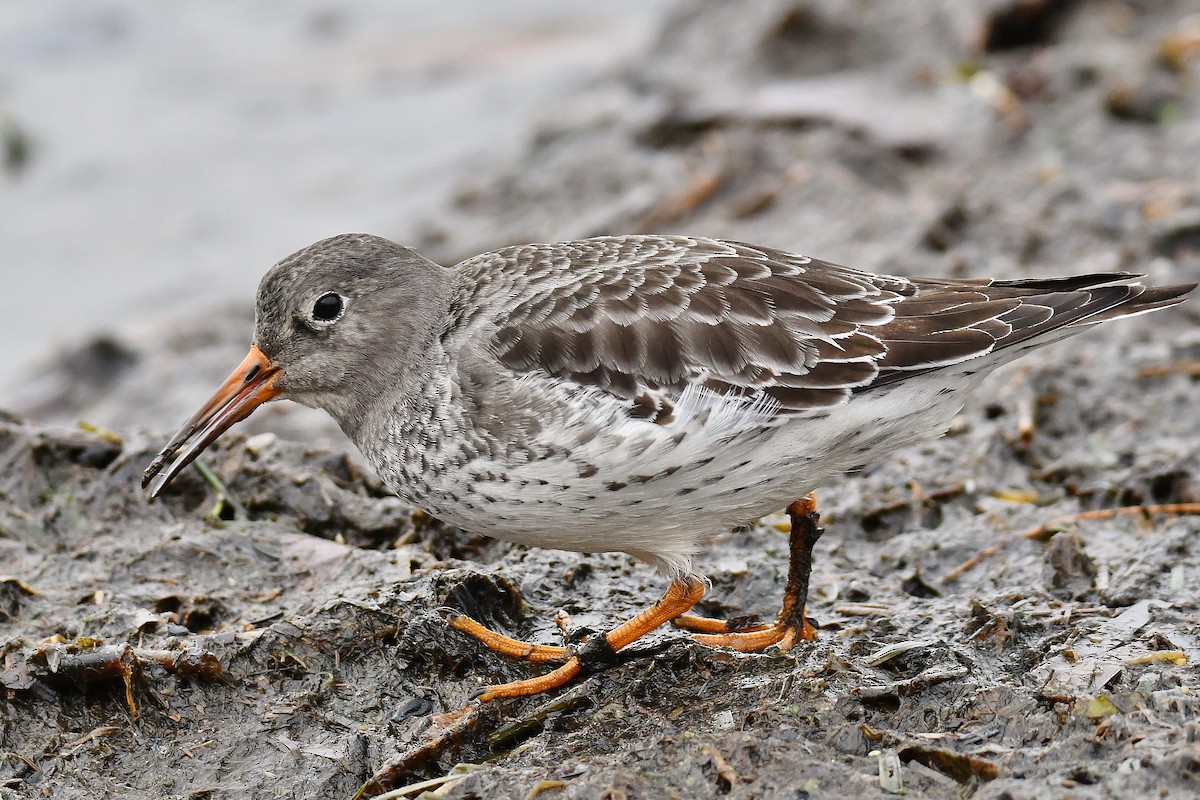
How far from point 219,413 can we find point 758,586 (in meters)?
2.52

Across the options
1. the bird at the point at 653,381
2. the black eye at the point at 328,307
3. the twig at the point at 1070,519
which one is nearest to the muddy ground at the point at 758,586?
the twig at the point at 1070,519

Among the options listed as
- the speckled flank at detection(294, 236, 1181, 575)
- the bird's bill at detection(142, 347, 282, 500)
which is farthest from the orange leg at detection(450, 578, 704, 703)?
the bird's bill at detection(142, 347, 282, 500)

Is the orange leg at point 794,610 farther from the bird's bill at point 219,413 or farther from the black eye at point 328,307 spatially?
the bird's bill at point 219,413

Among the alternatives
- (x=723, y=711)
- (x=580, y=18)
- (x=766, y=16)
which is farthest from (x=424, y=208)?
(x=723, y=711)

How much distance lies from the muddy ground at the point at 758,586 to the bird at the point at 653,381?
40 centimetres

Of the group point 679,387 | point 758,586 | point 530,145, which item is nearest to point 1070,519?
point 758,586

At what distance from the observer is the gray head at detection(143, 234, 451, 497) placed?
5.88m

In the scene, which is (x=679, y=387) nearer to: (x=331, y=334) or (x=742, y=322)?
(x=742, y=322)

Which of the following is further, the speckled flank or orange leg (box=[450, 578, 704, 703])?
orange leg (box=[450, 578, 704, 703])

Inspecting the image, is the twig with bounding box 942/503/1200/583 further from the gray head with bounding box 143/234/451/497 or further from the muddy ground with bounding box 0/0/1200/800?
the gray head with bounding box 143/234/451/497

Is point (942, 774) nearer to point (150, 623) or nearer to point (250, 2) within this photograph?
point (150, 623)

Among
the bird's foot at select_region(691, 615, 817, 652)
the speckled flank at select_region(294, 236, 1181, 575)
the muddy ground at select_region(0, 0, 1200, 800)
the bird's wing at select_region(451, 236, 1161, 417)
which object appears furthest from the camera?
the bird's foot at select_region(691, 615, 817, 652)

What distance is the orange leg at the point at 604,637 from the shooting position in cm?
536

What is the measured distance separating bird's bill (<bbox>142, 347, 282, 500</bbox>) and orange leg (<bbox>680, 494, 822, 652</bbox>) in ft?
7.22
